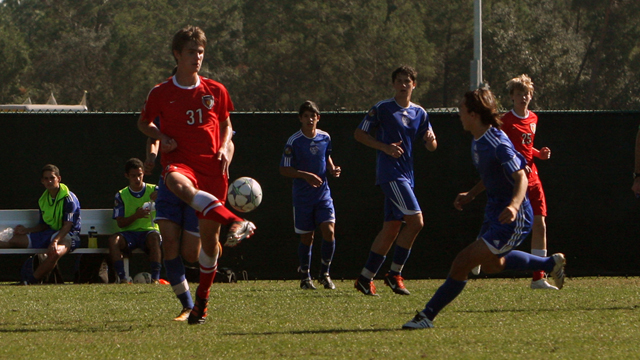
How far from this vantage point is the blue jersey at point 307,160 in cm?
1000

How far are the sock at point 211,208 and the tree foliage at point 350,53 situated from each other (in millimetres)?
38423

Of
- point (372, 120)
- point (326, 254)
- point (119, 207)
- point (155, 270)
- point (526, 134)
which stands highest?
point (372, 120)

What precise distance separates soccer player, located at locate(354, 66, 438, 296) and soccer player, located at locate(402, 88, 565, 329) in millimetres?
2418

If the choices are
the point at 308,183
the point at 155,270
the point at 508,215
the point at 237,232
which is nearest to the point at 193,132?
the point at 237,232

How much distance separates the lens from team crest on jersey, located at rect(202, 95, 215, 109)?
21.2 ft

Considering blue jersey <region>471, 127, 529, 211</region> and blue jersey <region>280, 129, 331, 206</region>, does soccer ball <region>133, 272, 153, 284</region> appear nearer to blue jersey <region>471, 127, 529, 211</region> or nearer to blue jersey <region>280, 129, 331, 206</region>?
blue jersey <region>280, 129, 331, 206</region>

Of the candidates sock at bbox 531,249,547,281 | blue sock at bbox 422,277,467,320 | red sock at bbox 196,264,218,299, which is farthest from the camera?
sock at bbox 531,249,547,281

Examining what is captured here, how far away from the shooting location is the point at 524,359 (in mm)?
4926

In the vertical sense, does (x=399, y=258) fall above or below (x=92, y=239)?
above

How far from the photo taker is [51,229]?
442 inches

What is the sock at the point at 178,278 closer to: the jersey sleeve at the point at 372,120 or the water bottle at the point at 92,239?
the jersey sleeve at the point at 372,120

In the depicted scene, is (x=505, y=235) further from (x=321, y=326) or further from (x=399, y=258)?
(x=399, y=258)

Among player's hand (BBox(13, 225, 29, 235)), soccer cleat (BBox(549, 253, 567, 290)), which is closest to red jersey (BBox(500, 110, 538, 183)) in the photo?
soccer cleat (BBox(549, 253, 567, 290))

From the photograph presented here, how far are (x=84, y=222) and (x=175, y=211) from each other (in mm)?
5295
